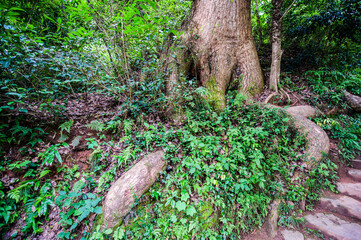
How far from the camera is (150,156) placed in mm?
2832

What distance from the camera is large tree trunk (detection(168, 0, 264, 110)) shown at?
4.11 metres

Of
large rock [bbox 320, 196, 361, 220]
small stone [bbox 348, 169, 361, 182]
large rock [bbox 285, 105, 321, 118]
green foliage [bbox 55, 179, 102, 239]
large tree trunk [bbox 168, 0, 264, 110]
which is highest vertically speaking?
large tree trunk [bbox 168, 0, 264, 110]

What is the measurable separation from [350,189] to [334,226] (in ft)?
3.66

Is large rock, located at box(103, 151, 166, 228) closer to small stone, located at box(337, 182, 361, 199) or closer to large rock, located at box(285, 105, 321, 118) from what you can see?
small stone, located at box(337, 182, 361, 199)

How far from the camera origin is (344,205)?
9.00ft

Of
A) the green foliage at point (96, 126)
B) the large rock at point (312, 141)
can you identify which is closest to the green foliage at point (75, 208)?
the green foliage at point (96, 126)

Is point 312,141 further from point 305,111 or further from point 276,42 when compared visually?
point 276,42

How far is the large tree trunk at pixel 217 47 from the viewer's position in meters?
4.11

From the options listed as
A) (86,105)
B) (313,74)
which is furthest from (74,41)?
(313,74)

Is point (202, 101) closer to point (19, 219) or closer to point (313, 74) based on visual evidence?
point (19, 219)

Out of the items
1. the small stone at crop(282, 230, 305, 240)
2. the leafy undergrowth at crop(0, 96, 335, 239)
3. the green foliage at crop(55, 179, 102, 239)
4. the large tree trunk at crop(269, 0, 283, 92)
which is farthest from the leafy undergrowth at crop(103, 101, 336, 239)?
the large tree trunk at crop(269, 0, 283, 92)

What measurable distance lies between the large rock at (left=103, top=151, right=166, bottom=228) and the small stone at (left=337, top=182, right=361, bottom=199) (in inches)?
165

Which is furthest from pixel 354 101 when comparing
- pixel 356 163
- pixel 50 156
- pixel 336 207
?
pixel 50 156

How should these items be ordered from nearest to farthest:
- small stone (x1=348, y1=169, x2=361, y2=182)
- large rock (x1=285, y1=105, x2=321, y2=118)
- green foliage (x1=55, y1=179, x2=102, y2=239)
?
green foliage (x1=55, y1=179, x2=102, y2=239) → small stone (x1=348, y1=169, x2=361, y2=182) → large rock (x1=285, y1=105, x2=321, y2=118)
